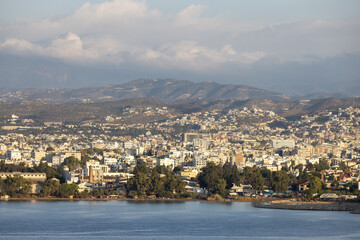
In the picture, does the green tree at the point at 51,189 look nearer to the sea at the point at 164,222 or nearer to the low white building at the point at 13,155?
the sea at the point at 164,222

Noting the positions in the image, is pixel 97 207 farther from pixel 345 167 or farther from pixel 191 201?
pixel 345 167

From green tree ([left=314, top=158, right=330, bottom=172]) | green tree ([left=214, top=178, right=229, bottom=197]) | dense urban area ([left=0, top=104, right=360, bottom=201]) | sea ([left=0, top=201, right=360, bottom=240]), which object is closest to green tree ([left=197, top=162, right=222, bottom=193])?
dense urban area ([left=0, top=104, right=360, bottom=201])

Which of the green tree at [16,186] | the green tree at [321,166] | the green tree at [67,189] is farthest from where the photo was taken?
the green tree at [321,166]

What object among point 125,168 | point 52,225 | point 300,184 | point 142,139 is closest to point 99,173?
point 125,168

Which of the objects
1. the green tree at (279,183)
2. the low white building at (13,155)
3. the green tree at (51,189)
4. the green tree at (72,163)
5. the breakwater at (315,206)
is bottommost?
the breakwater at (315,206)

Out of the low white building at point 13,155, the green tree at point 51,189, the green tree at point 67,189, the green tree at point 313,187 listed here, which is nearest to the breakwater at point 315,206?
the green tree at point 313,187

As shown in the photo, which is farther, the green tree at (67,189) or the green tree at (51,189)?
the green tree at (67,189)
